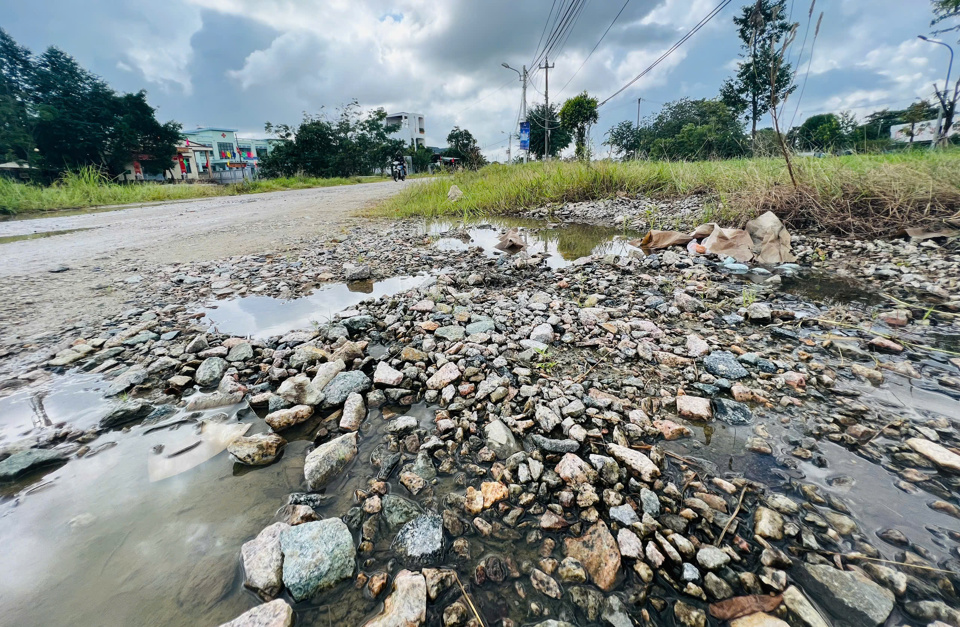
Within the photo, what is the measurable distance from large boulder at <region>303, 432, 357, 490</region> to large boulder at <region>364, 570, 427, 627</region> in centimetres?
39

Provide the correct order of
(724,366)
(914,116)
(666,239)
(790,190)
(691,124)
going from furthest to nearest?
(691,124)
(914,116)
(790,190)
(666,239)
(724,366)

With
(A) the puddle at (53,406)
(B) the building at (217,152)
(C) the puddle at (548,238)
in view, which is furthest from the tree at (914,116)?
(B) the building at (217,152)

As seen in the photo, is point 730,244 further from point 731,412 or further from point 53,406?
point 53,406

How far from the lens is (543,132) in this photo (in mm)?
33406

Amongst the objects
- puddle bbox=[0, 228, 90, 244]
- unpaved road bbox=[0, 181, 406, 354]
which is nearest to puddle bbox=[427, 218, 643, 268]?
unpaved road bbox=[0, 181, 406, 354]

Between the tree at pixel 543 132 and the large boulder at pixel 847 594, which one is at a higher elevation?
the tree at pixel 543 132

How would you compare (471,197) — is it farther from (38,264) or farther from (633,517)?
(633,517)

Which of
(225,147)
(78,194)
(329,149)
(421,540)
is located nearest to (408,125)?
(225,147)

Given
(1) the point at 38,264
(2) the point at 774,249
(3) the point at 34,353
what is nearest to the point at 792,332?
(2) the point at 774,249

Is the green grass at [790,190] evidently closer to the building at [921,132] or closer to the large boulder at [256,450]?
the building at [921,132]

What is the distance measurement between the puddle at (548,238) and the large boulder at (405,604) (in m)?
2.68

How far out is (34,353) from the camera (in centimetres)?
179

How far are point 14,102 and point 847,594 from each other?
3269cm

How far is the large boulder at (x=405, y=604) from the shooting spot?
2.30 feet
